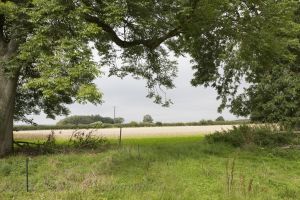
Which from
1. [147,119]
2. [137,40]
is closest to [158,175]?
[137,40]

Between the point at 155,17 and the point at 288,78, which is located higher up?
the point at 155,17

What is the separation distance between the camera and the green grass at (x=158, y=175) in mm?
12539

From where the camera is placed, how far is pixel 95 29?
17922 mm

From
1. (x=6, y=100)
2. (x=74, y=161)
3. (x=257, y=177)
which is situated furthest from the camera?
(x=6, y=100)

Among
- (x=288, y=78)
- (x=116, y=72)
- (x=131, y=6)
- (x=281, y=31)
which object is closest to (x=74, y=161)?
(x=131, y=6)

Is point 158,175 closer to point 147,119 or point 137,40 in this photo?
point 137,40

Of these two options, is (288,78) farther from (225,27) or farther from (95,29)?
(95,29)

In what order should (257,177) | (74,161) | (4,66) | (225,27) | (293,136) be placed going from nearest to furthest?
(257,177), (74,161), (4,66), (225,27), (293,136)

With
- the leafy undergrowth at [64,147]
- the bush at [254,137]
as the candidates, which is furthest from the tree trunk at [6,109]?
the bush at [254,137]

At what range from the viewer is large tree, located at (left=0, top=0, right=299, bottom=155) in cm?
1791

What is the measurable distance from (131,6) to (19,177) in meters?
8.64

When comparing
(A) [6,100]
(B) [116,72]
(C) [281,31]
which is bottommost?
(A) [6,100]

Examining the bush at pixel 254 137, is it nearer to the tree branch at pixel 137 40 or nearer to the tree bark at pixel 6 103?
the tree branch at pixel 137 40

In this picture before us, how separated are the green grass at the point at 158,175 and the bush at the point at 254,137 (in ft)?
5.80
